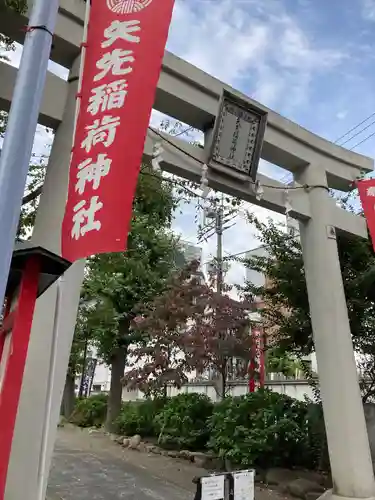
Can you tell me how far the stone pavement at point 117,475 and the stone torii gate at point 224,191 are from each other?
2.05m

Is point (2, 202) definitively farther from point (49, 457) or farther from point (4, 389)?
point (49, 457)

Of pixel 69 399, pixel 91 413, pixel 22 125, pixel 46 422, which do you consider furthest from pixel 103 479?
pixel 69 399

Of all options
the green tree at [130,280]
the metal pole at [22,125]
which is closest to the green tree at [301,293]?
the green tree at [130,280]

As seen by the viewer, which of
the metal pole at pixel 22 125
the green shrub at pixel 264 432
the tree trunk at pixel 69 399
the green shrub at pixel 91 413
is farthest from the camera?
the tree trunk at pixel 69 399

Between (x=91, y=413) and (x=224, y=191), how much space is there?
13.7 m

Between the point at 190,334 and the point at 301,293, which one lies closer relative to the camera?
the point at 301,293

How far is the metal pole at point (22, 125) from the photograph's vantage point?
2.26 meters

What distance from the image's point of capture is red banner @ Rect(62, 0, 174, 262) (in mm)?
2959

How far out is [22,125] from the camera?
243 centimetres

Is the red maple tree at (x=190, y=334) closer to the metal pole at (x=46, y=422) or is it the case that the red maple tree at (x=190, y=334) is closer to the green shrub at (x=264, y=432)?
the green shrub at (x=264, y=432)

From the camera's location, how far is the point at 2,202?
2268 millimetres

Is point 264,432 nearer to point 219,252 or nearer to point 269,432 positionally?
point 269,432

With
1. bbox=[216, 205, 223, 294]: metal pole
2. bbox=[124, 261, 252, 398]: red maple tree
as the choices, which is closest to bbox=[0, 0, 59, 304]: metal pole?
bbox=[124, 261, 252, 398]: red maple tree

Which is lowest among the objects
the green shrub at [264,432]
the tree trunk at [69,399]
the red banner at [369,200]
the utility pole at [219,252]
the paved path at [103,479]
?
the paved path at [103,479]
